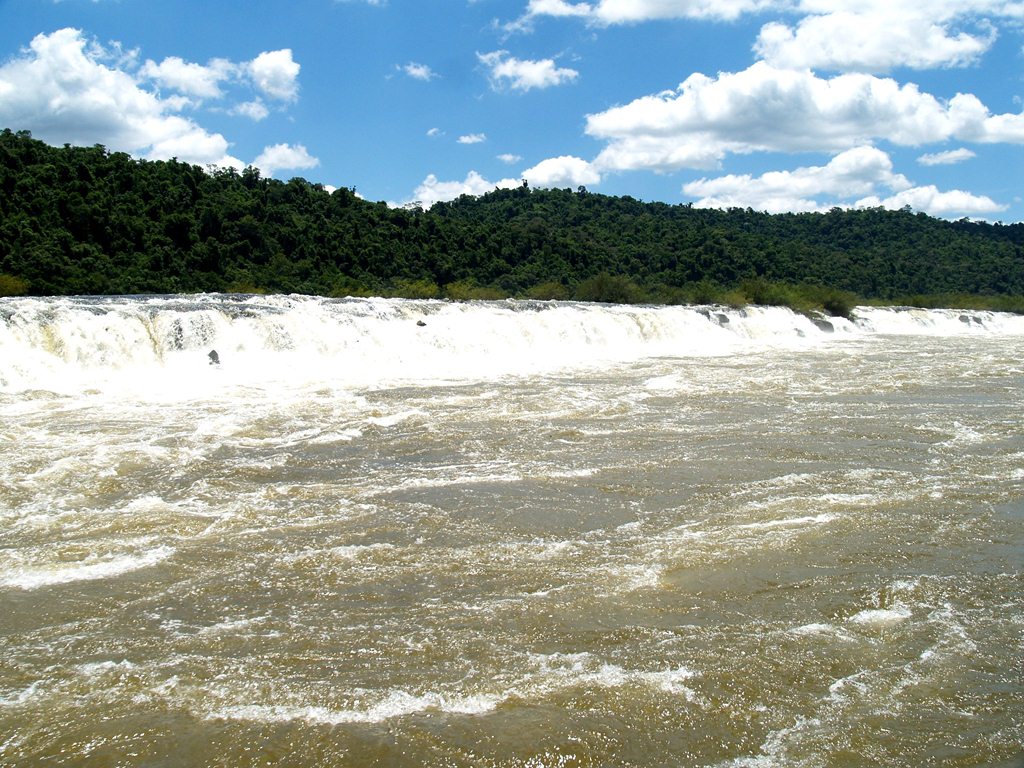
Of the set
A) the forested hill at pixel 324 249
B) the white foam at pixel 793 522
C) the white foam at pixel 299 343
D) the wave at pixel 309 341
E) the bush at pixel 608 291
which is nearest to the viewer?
the white foam at pixel 793 522

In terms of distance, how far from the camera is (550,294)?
40.2m

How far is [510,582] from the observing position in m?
5.43

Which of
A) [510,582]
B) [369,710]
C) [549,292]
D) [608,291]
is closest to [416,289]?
[549,292]

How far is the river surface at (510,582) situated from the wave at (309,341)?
269 centimetres

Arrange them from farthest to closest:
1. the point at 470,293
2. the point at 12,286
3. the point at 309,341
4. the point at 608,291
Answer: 1. the point at 608,291
2. the point at 470,293
3. the point at 12,286
4. the point at 309,341

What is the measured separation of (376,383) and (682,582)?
36.8 ft

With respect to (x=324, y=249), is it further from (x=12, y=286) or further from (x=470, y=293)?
(x=12, y=286)

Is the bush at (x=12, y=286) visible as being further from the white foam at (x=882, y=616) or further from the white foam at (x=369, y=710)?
the white foam at (x=882, y=616)

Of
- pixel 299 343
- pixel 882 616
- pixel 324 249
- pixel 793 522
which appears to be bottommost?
pixel 882 616

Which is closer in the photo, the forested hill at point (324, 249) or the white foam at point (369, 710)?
the white foam at point (369, 710)

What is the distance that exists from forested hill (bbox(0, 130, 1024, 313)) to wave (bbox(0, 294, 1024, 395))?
1046 cm

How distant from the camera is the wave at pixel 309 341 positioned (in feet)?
50.1

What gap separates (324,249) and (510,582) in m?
37.0

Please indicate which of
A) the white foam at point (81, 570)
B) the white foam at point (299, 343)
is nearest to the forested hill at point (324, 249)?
the white foam at point (299, 343)
